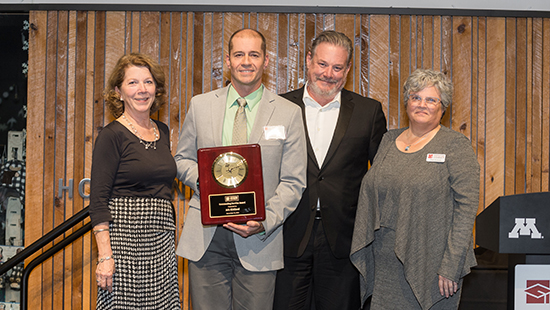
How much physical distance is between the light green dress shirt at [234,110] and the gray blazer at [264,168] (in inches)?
1.3

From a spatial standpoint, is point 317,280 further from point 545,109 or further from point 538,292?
point 545,109

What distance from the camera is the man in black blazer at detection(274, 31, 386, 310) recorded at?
2.29 metres

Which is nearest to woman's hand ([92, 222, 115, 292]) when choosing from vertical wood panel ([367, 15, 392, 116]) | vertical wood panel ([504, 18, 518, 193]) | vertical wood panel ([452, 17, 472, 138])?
vertical wood panel ([367, 15, 392, 116])

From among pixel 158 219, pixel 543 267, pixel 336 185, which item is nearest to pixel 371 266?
pixel 336 185

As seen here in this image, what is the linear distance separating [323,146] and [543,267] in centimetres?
123

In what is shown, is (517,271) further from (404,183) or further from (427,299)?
(404,183)

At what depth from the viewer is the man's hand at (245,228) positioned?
1.91m

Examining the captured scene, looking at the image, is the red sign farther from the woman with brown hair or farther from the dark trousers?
the woman with brown hair

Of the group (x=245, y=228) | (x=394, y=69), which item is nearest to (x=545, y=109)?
(x=394, y=69)

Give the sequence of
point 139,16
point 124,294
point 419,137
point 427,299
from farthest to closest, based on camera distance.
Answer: point 139,16, point 419,137, point 427,299, point 124,294

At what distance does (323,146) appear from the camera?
2.40m

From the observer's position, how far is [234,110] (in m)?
2.17

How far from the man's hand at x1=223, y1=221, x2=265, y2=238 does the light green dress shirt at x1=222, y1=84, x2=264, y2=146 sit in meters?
0.43

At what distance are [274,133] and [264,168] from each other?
183mm
